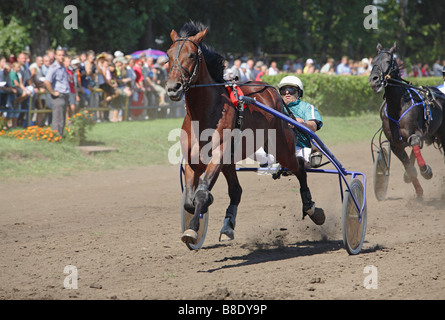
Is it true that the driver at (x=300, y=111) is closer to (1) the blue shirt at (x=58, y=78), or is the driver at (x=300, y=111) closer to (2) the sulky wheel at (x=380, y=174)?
(2) the sulky wheel at (x=380, y=174)

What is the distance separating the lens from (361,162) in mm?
13312

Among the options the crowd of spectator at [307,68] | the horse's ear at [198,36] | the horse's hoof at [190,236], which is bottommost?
the horse's hoof at [190,236]

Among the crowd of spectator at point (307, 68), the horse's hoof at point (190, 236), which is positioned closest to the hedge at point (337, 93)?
the crowd of spectator at point (307, 68)

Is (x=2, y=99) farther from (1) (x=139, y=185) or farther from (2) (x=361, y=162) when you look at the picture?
(2) (x=361, y=162)

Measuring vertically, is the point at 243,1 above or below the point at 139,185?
above

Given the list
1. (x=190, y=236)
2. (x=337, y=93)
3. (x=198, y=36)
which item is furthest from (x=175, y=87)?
(x=337, y=93)

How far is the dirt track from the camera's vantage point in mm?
5082

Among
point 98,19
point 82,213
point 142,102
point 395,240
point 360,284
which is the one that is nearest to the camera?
point 360,284

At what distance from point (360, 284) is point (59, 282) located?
2298 mm

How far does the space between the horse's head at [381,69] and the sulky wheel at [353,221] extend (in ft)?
8.11

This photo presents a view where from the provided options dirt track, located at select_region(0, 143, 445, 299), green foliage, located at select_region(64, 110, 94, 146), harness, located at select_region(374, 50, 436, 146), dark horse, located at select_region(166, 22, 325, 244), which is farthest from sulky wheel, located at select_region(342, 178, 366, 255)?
green foliage, located at select_region(64, 110, 94, 146)

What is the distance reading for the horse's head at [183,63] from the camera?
5211 millimetres

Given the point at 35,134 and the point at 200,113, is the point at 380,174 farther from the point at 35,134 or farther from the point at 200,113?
the point at 35,134
